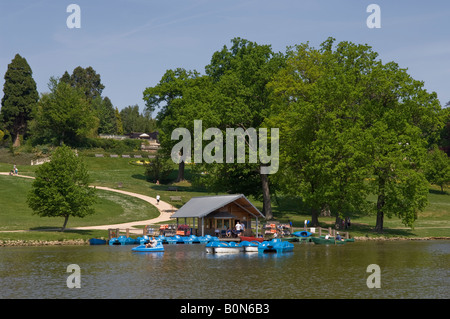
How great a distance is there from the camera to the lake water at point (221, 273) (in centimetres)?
3058

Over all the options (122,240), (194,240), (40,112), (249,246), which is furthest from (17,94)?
(249,246)

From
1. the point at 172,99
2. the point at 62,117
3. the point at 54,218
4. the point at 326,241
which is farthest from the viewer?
the point at 62,117

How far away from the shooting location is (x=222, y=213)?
2591 inches

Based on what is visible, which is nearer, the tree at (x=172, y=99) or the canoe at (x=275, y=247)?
the canoe at (x=275, y=247)

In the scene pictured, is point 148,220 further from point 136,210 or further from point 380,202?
point 380,202

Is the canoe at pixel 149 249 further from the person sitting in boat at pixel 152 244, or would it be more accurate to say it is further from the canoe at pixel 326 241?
the canoe at pixel 326 241

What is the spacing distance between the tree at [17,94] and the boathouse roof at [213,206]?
8978 cm

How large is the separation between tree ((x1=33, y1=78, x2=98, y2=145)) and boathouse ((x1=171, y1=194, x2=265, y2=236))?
67710 millimetres

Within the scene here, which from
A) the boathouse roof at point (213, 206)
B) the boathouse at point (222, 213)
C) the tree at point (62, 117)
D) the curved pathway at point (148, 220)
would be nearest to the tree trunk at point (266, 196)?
the boathouse at point (222, 213)

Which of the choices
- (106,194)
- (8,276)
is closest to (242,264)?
(8,276)

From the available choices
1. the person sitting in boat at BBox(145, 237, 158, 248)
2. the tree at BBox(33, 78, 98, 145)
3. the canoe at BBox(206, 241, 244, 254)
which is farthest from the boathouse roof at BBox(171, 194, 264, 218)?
the tree at BBox(33, 78, 98, 145)

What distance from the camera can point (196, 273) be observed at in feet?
124

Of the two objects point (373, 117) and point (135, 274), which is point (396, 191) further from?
point (135, 274)

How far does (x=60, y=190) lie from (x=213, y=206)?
692 inches
